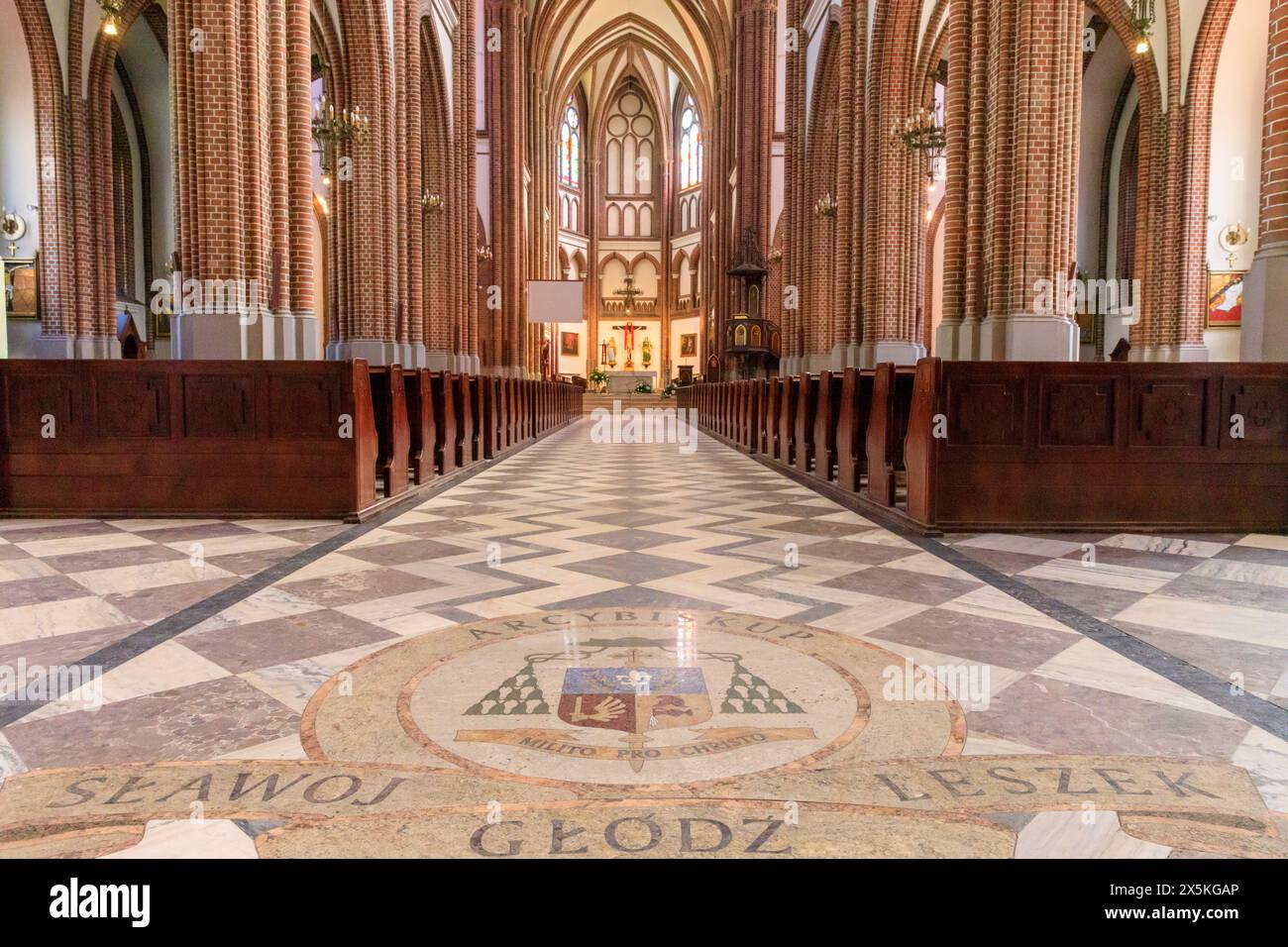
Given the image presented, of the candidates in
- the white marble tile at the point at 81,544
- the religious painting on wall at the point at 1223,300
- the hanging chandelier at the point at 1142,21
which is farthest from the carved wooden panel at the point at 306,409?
the religious painting on wall at the point at 1223,300

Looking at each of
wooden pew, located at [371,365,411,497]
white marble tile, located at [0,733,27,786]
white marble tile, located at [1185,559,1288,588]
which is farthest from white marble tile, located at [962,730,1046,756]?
wooden pew, located at [371,365,411,497]

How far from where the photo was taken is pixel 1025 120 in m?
7.79

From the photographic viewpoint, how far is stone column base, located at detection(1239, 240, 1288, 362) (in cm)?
573

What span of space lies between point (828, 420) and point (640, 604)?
5086 millimetres

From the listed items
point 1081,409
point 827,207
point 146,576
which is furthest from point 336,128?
point 1081,409

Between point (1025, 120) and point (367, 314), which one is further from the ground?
point (1025, 120)

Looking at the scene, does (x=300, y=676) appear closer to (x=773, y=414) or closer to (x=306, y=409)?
(x=306, y=409)

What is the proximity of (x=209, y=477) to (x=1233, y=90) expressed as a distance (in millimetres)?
16485

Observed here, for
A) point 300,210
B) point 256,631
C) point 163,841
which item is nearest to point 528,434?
point 300,210

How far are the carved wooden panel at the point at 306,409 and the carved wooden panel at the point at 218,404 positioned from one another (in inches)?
6.5

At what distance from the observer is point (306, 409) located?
5836 mm

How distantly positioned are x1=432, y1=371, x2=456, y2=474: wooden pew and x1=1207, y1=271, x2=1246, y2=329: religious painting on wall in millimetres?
13246

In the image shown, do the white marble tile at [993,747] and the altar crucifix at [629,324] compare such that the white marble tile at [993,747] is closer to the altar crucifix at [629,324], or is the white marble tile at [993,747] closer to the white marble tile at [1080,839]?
the white marble tile at [1080,839]
